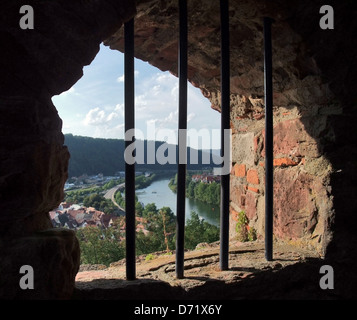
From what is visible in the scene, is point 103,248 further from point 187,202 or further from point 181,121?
point 187,202

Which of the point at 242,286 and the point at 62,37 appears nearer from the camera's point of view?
the point at 62,37

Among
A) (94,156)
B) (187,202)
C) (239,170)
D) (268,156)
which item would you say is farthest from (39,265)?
(94,156)

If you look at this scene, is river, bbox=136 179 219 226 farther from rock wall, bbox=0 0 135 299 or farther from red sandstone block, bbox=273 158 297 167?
rock wall, bbox=0 0 135 299

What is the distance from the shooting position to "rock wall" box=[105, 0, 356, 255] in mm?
1261

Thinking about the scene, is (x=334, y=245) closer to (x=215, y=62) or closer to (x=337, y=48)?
(x=337, y=48)

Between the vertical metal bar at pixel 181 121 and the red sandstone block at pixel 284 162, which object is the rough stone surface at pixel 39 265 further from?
the red sandstone block at pixel 284 162

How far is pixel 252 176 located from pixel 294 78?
0.67 metres

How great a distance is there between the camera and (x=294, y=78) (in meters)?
1.41

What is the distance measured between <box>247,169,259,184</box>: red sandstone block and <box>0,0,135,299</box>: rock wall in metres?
1.22

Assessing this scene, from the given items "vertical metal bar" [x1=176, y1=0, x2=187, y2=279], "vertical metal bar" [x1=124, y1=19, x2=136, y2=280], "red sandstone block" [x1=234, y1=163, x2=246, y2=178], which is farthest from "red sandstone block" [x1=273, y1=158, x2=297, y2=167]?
"vertical metal bar" [x1=124, y1=19, x2=136, y2=280]

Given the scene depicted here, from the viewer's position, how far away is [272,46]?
4.54ft
